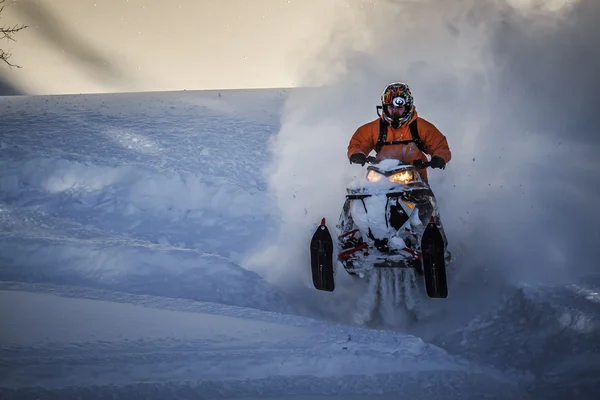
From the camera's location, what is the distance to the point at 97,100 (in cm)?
2478

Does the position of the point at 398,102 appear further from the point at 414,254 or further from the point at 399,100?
the point at 414,254

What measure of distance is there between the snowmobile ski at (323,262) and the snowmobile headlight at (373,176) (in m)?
0.88

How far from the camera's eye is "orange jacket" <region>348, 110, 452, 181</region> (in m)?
7.48

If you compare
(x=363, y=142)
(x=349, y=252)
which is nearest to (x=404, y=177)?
(x=349, y=252)

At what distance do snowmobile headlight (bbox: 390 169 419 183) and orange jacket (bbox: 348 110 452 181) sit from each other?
0.80 meters

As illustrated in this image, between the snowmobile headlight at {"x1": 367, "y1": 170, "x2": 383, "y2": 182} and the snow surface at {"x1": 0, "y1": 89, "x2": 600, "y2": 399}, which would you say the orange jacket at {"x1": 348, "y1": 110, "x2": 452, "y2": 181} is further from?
the snow surface at {"x1": 0, "y1": 89, "x2": 600, "y2": 399}

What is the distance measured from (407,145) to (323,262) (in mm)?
2289

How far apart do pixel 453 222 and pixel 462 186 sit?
1509 mm

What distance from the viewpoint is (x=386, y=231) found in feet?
20.1

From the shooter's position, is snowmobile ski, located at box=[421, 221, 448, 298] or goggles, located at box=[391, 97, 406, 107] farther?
goggles, located at box=[391, 97, 406, 107]

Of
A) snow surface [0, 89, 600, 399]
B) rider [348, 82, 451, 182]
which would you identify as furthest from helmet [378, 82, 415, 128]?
snow surface [0, 89, 600, 399]

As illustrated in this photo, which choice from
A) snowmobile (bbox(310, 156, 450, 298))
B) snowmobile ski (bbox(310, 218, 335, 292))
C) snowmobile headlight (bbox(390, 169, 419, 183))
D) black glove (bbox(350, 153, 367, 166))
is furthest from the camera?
black glove (bbox(350, 153, 367, 166))

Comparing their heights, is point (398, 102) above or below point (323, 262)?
above

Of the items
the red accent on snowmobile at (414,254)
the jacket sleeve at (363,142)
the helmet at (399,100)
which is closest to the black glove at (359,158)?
the jacket sleeve at (363,142)
